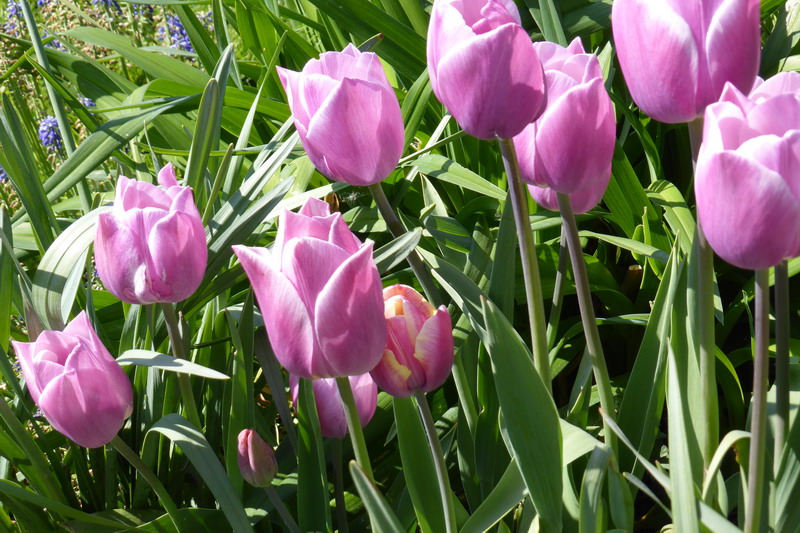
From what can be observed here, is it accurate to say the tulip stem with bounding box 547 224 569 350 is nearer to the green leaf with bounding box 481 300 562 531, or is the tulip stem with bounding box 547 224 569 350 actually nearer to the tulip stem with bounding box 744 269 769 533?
the green leaf with bounding box 481 300 562 531

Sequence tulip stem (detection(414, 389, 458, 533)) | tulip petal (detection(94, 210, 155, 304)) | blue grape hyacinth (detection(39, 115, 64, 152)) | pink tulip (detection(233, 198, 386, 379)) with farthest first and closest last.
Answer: blue grape hyacinth (detection(39, 115, 64, 152))
tulip petal (detection(94, 210, 155, 304))
tulip stem (detection(414, 389, 458, 533))
pink tulip (detection(233, 198, 386, 379))

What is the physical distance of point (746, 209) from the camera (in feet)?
1.54

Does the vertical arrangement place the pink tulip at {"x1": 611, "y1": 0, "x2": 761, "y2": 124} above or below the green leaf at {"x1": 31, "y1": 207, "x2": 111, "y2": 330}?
above

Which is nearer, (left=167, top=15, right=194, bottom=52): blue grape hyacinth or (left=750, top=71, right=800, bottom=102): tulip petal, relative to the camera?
(left=750, top=71, right=800, bottom=102): tulip petal

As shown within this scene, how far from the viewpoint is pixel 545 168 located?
25.7 inches

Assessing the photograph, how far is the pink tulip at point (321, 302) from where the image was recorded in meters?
0.56

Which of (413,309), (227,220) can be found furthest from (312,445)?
(227,220)

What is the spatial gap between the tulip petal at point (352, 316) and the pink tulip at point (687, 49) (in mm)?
229

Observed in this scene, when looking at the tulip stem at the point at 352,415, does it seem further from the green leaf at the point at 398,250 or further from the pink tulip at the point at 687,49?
the pink tulip at the point at 687,49

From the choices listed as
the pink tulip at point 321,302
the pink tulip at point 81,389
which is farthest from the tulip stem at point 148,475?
the pink tulip at point 321,302

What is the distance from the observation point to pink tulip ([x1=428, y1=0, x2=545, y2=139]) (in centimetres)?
60

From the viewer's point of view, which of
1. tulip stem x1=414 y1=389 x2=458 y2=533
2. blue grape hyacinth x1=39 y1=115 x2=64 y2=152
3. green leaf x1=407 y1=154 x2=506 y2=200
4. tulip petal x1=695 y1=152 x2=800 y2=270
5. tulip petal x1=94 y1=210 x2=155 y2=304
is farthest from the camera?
blue grape hyacinth x1=39 y1=115 x2=64 y2=152

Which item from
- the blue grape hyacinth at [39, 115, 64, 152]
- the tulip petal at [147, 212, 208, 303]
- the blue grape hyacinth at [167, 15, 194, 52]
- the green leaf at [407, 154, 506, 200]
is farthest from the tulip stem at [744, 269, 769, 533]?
the blue grape hyacinth at [167, 15, 194, 52]

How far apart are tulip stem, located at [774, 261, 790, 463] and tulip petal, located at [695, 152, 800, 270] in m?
0.05
